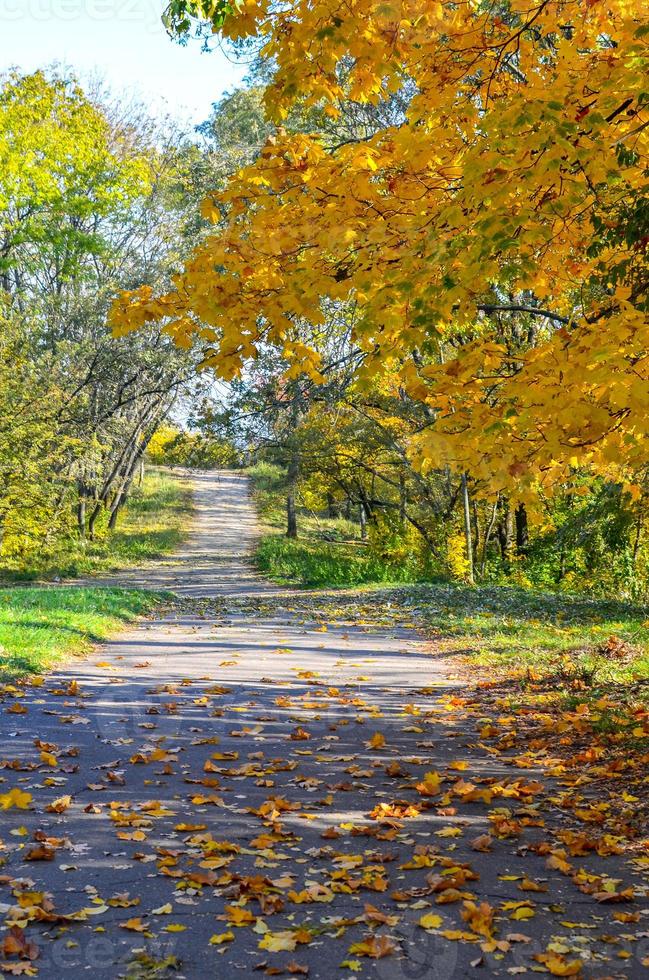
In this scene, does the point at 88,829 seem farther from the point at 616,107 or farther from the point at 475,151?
the point at 616,107

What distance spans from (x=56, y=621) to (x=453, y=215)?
820 centimetres

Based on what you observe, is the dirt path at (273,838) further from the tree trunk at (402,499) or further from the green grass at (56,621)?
the tree trunk at (402,499)

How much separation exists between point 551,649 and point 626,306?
6.19 m

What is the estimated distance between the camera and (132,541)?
30.4 metres

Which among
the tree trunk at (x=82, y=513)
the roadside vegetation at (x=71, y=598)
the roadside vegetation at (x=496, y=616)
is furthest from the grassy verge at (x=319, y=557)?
the tree trunk at (x=82, y=513)

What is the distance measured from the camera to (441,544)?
20.8m

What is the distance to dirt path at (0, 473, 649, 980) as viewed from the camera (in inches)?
124

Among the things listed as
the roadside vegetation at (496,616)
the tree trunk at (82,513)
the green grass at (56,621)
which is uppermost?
the tree trunk at (82,513)

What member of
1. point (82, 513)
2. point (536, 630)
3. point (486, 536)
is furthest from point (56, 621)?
point (82, 513)

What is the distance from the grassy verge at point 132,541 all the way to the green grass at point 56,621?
4664 millimetres

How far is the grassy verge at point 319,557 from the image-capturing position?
2073 cm

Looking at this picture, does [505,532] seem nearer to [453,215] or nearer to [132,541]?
[132,541]

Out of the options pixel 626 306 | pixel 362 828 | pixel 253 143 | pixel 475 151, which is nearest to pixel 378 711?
pixel 362 828

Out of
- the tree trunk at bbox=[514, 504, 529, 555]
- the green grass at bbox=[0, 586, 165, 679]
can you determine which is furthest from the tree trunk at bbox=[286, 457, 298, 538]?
the green grass at bbox=[0, 586, 165, 679]
